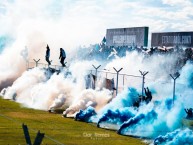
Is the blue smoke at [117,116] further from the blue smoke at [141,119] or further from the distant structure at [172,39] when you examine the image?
the distant structure at [172,39]

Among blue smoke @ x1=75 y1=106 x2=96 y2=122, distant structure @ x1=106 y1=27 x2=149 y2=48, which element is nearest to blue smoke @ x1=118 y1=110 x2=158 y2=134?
blue smoke @ x1=75 y1=106 x2=96 y2=122

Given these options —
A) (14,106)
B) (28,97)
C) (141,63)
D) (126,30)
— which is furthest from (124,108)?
(126,30)

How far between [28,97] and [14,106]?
7.70 m

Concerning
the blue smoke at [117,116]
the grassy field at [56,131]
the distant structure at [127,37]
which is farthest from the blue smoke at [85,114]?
the distant structure at [127,37]

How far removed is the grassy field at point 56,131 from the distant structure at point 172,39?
127ft

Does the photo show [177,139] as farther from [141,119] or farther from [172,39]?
[172,39]

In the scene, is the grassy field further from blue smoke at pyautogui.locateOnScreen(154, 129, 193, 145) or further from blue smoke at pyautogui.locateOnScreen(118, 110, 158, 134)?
blue smoke at pyautogui.locateOnScreen(154, 129, 193, 145)

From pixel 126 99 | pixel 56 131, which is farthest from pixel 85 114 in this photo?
pixel 56 131

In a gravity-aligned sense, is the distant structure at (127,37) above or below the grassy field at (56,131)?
above

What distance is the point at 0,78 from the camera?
91.3 m

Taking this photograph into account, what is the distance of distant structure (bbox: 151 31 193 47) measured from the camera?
8712cm

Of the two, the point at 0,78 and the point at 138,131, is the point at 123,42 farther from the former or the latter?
the point at 138,131

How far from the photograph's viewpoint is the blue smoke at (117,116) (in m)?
46.5

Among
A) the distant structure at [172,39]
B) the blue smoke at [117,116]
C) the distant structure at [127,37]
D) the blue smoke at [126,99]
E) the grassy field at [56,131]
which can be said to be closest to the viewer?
the grassy field at [56,131]
